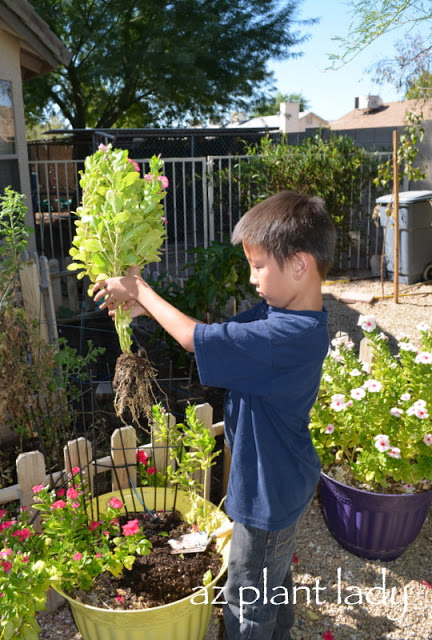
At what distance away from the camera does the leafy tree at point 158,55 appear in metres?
14.8

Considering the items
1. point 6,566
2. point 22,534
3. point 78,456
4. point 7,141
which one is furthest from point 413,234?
point 6,566

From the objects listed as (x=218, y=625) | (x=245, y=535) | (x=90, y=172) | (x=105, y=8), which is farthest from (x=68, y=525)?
(x=105, y=8)

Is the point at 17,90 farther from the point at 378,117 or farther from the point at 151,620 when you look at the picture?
the point at 378,117

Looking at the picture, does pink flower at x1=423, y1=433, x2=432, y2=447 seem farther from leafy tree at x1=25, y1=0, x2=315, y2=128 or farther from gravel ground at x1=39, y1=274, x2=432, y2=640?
leafy tree at x1=25, y1=0, x2=315, y2=128

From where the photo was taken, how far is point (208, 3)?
1562cm

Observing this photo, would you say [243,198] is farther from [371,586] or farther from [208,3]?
[208,3]

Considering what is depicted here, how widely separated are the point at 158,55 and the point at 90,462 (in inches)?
569

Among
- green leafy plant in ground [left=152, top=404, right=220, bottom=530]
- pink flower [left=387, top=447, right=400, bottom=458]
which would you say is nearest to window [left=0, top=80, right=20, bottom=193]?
green leafy plant in ground [left=152, top=404, right=220, bottom=530]

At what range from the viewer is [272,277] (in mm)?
1598

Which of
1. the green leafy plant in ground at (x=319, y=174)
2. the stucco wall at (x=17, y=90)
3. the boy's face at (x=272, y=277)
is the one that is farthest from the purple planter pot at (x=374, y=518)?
the green leafy plant in ground at (x=319, y=174)

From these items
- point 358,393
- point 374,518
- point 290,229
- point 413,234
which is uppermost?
point 290,229

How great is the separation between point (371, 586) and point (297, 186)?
6.82 m

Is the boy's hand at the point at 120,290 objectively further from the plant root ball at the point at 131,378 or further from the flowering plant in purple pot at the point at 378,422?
the flowering plant in purple pot at the point at 378,422

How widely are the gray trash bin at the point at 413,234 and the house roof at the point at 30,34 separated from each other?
4430mm
